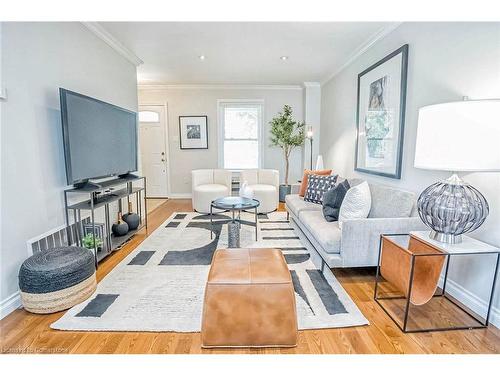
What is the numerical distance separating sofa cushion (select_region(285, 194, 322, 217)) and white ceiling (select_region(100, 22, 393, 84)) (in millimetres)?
2029

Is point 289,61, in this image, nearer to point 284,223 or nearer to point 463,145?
point 284,223

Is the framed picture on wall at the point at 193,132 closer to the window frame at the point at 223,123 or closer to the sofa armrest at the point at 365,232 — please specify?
the window frame at the point at 223,123

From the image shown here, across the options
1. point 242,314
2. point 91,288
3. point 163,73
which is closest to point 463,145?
point 242,314

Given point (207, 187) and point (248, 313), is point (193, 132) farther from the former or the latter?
point (248, 313)

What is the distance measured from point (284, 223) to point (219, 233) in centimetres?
105

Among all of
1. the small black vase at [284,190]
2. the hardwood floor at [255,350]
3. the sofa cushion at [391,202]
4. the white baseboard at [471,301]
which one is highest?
the sofa cushion at [391,202]

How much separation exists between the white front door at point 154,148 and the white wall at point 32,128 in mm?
3175

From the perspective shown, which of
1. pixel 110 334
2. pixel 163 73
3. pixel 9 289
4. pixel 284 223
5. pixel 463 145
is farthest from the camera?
pixel 163 73

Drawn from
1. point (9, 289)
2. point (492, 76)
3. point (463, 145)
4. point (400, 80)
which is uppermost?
point (400, 80)

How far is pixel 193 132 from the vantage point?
604 cm

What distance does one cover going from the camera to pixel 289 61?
4.20 meters

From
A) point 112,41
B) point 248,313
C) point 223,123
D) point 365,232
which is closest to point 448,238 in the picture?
point 365,232

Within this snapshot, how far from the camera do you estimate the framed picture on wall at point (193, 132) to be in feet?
19.7

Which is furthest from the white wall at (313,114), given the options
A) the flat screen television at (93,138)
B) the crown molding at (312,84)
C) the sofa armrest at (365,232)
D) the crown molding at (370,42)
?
the sofa armrest at (365,232)
